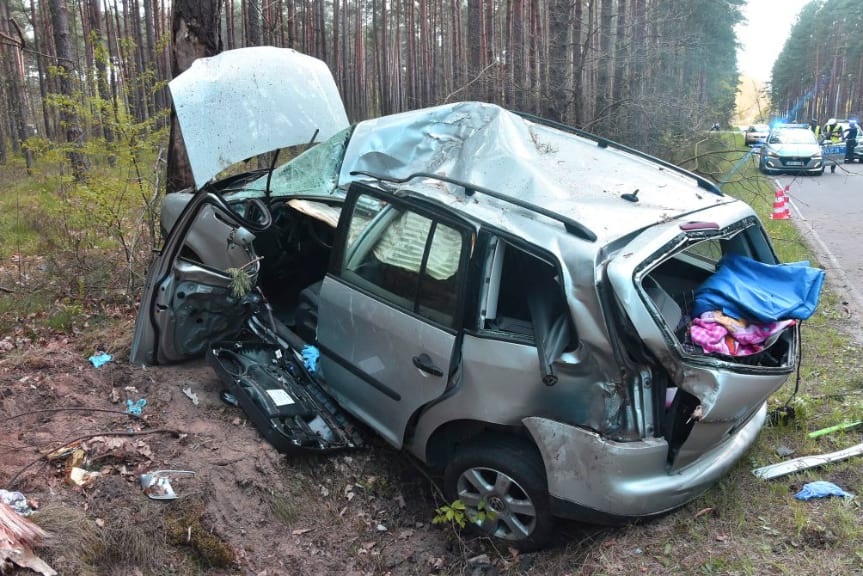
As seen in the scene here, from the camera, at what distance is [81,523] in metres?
2.85

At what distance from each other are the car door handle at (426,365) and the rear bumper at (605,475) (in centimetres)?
56

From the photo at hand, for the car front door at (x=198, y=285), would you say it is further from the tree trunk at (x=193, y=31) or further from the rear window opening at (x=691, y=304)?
the tree trunk at (x=193, y=31)

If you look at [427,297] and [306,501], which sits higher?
[427,297]

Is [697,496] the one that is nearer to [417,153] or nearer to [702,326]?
[702,326]

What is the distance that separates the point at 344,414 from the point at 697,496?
222 cm

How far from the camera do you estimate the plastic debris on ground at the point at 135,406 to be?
156 inches

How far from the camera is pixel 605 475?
285 cm

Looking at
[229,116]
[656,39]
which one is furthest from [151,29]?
[229,116]

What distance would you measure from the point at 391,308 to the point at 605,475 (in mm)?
Answer: 1458

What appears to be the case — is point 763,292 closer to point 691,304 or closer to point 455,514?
point 691,304

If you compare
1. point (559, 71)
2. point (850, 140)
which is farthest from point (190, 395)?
point (850, 140)

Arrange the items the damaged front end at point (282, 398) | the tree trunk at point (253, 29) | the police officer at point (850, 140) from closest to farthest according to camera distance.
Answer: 1. the damaged front end at point (282, 398)
2. the tree trunk at point (253, 29)
3. the police officer at point (850, 140)

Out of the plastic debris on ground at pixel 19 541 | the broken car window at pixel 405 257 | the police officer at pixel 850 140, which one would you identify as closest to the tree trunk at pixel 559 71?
the broken car window at pixel 405 257

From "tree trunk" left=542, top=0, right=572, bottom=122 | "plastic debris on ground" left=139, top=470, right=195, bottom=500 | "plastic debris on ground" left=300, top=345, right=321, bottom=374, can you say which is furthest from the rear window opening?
"tree trunk" left=542, top=0, right=572, bottom=122
